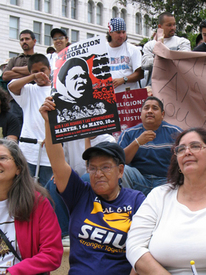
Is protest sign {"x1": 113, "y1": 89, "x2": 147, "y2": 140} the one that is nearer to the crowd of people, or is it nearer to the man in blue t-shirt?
the man in blue t-shirt

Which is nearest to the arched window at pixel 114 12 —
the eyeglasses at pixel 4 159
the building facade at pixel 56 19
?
the building facade at pixel 56 19

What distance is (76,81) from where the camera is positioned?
3203 millimetres

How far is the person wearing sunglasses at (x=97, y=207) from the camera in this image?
116 inches

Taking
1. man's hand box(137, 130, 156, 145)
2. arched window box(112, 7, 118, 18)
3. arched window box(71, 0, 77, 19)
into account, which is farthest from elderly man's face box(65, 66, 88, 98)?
arched window box(112, 7, 118, 18)

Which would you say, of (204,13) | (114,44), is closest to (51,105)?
(114,44)

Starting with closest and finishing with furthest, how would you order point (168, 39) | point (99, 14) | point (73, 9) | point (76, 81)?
point (76, 81) → point (168, 39) → point (73, 9) → point (99, 14)

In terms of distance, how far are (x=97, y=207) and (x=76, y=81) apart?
1033mm

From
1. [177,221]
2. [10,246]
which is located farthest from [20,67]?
[177,221]

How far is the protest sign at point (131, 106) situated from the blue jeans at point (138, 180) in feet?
4.78

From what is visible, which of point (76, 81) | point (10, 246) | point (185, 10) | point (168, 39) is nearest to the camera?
point (10, 246)

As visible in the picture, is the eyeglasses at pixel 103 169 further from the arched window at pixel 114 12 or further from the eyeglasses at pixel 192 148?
the arched window at pixel 114 12

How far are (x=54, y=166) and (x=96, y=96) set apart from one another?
65cm

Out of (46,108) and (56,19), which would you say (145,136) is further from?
(56,19)

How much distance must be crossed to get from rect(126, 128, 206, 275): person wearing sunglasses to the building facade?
3804cm
